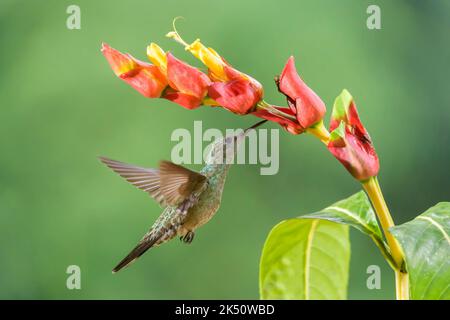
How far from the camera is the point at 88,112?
12.6 feet

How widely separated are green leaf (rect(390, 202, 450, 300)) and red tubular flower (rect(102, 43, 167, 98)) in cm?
37

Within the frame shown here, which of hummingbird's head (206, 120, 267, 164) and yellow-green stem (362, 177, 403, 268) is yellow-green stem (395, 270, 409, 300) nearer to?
yellow-green stem (362, 177, 403, 268)

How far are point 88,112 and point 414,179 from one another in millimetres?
1779

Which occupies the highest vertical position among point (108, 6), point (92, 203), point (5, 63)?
point (108, 6)

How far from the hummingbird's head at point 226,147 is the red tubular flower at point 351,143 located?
205mm

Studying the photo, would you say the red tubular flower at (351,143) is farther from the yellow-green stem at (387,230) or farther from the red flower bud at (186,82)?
the red flower bud at (186,82)

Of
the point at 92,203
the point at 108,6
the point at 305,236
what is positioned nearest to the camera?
the point at 305,236

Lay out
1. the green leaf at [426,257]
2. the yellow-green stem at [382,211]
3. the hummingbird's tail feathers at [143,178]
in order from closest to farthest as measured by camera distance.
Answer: the green leaf at [426,257] → the yellow-green stem at [382,211] → the hummingbird's tail feathers at [143,178]

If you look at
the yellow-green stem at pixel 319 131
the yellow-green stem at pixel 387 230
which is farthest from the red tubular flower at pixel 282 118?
the yellow-green stem at pixel 387 230

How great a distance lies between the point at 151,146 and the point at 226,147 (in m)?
2.54

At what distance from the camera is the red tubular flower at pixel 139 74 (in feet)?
3.33

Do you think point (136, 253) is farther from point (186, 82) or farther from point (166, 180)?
point (186, 82)
